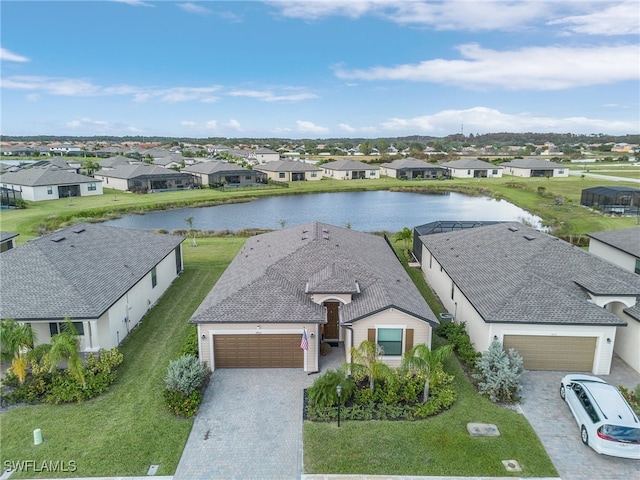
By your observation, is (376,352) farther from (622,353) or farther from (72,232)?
(72,232)

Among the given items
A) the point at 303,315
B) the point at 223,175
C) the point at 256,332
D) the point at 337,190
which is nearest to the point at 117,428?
the point at 256,332

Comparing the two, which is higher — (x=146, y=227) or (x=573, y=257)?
(x=573, y=257)

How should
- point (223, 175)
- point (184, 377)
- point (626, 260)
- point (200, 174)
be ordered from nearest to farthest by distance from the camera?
point (184, 377)
point (626, 260)
point (223, 175)
point (200, 174)

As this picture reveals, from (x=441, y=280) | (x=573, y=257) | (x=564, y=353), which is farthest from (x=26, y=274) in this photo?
(x=573, y=257)

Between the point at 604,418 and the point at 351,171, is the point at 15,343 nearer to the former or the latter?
the point at 604,418

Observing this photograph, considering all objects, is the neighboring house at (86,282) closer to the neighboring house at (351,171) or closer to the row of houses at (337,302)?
the row of houses at (337,302)
